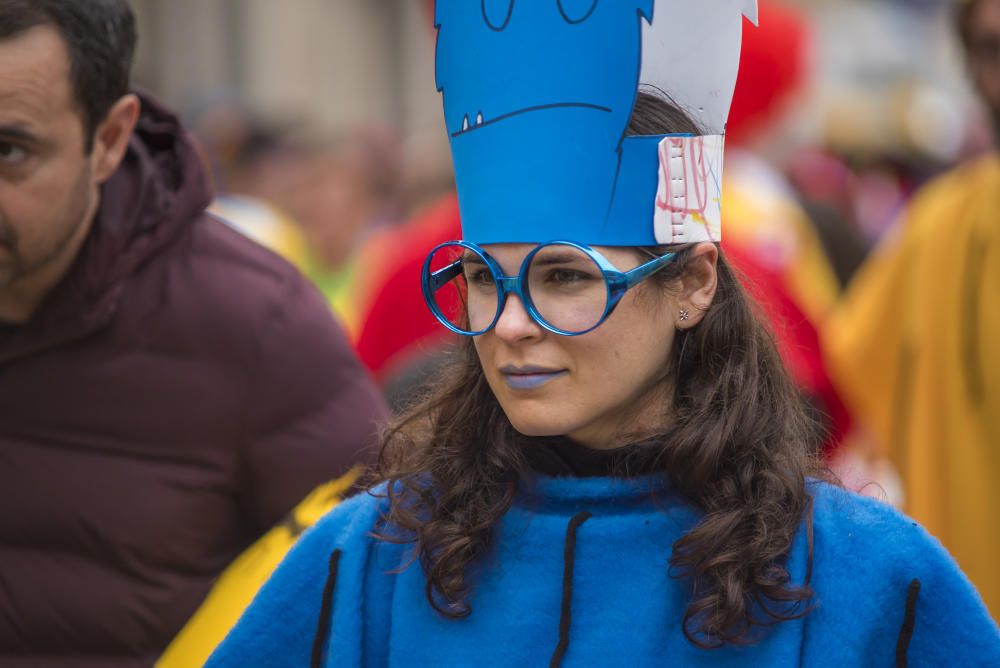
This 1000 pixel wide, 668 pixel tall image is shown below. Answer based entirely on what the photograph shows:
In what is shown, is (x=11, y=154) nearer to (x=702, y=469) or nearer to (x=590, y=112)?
(x=590, y=112)

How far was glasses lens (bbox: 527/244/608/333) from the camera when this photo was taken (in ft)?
7.52

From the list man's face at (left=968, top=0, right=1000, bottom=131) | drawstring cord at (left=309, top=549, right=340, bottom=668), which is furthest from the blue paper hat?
man's face at (left=968, top=0, right=1000, bottom=131)

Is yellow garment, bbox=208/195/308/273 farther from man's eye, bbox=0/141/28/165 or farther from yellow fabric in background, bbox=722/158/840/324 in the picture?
man's eye, bbox=0/141/28/165

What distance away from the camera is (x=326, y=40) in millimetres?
19016

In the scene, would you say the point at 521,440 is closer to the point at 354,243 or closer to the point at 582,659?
the point at 582,659

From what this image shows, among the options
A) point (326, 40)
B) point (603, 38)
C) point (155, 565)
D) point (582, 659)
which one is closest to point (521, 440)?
point (582, 659)

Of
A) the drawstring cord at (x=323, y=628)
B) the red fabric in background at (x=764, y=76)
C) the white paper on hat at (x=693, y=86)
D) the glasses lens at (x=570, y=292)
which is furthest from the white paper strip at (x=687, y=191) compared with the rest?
the red fabric in background at (x=764, y=76)

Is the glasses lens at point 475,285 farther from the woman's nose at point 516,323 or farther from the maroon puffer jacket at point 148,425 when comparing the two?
the maroon puffer jacket at point 148,425

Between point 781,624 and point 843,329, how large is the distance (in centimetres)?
291

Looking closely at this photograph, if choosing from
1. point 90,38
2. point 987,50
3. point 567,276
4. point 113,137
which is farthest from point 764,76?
point 567,276

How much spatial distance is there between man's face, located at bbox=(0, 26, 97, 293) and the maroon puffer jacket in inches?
5.5

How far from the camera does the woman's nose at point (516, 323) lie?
230 cm

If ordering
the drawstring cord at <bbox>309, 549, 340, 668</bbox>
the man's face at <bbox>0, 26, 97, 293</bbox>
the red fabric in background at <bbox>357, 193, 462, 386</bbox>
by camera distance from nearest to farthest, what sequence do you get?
the drawstring cord at <bbox>309, 549, 340, 668</bbox> < the man's face at <bbox>0, 26, 97, 293</bbox> < the red fabric in background at <bbox>357, 193, 462, 386</bbox>

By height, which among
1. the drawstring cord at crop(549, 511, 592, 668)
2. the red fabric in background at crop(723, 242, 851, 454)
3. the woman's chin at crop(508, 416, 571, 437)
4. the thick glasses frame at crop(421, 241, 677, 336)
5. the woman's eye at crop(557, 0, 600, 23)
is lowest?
the red fabric in background at crop(723, 242, 851, 454)
